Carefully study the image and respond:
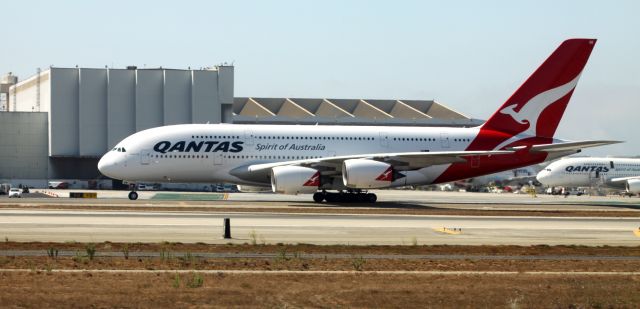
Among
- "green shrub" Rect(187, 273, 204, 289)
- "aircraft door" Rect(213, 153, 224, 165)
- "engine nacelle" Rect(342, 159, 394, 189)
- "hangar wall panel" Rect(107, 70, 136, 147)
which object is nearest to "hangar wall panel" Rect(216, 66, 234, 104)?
"hangar wall panel" Rect(107, 70, 136, 147)

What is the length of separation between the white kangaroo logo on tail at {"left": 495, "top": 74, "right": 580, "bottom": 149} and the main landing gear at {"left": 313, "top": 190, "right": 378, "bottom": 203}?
7.67 m

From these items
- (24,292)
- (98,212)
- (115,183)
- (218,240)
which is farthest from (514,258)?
(115,183)

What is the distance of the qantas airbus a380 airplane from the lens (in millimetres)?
48750

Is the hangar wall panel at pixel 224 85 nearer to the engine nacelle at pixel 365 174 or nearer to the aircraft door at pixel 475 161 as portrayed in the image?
the aircraft door at pixel 475 161

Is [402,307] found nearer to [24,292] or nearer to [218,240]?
[24,292]

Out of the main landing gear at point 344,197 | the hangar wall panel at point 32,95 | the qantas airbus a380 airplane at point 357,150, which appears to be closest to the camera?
the qantas airbus a380 airplane at point 357,150

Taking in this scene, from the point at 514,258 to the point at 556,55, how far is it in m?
29.4

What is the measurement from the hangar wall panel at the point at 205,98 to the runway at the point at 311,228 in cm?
4906

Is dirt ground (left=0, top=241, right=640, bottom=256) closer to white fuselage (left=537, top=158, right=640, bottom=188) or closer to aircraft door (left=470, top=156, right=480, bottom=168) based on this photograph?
aircraft door (left=470, top=156, right=480, bottom=168)

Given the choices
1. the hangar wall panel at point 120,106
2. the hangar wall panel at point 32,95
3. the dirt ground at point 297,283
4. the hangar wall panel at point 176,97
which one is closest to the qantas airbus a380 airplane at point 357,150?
the dirt ground at point 297,283

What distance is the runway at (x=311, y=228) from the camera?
2838 cm

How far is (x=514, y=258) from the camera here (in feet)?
79.8

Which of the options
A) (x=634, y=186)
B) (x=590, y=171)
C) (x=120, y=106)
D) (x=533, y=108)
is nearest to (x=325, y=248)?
(x=533, y=108)

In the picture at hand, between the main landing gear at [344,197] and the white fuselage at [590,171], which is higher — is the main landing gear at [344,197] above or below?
below
